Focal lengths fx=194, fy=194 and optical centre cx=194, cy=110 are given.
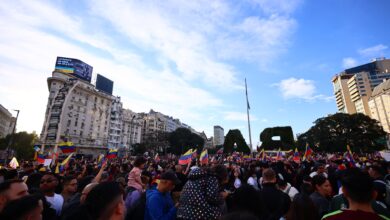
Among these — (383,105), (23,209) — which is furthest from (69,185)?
(383,105)

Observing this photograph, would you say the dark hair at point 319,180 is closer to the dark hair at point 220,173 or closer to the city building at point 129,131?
the dark hair at point 220,173

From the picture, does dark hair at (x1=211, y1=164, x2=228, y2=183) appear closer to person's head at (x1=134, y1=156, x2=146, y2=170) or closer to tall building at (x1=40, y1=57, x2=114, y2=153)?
person's head at (x1=134, y1=156, x2=146, y2=170)

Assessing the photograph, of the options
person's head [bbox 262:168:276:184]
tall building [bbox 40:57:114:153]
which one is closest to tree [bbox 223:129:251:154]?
tall building [bbox 40:57:114:153]

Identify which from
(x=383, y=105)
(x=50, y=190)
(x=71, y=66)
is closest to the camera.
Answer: (x=50, y=190)

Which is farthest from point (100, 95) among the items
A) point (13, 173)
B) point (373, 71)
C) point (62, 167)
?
point (373, 71)

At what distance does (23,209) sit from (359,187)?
3610 mm

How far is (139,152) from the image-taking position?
76062mm

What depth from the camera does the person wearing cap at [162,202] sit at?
3.20 metres

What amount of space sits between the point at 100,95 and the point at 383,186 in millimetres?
76089

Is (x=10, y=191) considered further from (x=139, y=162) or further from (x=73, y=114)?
(x=73, y=114)

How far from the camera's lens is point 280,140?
59.3 metres

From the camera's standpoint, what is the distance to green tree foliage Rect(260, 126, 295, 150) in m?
58.8

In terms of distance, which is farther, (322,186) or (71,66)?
(71,66)

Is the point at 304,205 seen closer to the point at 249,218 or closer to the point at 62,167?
the point at 249,218
